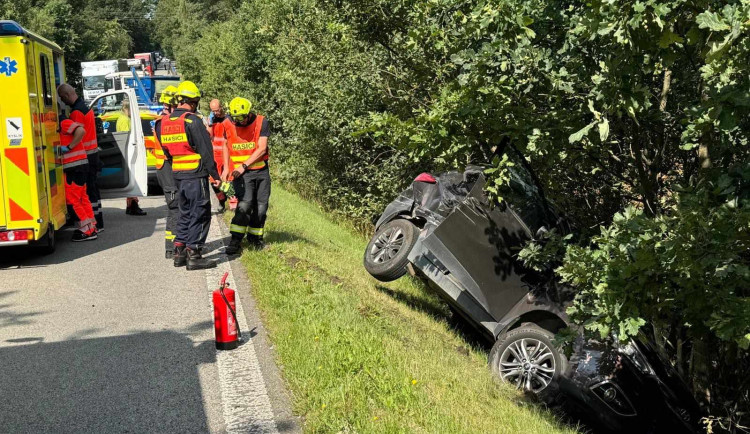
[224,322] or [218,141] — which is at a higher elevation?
[218,141]

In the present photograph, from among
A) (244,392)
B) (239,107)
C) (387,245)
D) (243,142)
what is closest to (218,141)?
(243,142)

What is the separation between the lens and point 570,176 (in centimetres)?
874

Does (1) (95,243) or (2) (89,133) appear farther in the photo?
(2) (89,133)

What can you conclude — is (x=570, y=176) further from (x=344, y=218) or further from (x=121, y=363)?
(x=344, y=218)

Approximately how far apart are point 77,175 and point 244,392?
6.42m

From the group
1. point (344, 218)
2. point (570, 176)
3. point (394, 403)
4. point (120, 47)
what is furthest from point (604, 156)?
point (120, 47)

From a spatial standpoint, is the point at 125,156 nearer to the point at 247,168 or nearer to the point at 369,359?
the point at 247,168

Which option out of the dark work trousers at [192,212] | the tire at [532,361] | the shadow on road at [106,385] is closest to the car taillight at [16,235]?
the dark work trousers at [192,212]

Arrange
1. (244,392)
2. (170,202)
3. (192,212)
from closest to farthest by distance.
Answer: (244,392) < (192,212) < (170,202)

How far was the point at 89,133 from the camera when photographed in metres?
10.9

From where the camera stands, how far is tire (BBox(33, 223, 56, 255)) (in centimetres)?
968

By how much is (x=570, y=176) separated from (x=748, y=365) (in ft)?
9.68

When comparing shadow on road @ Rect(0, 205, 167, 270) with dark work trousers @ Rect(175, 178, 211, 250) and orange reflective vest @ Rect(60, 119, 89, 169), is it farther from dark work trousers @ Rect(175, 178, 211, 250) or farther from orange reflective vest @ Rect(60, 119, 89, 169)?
dark work trousers @ Rect(175, 178, 211, 250)

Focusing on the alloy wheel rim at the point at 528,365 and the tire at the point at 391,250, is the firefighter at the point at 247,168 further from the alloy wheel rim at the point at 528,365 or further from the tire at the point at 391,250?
the alloy wheel rim at the point at 528,365
